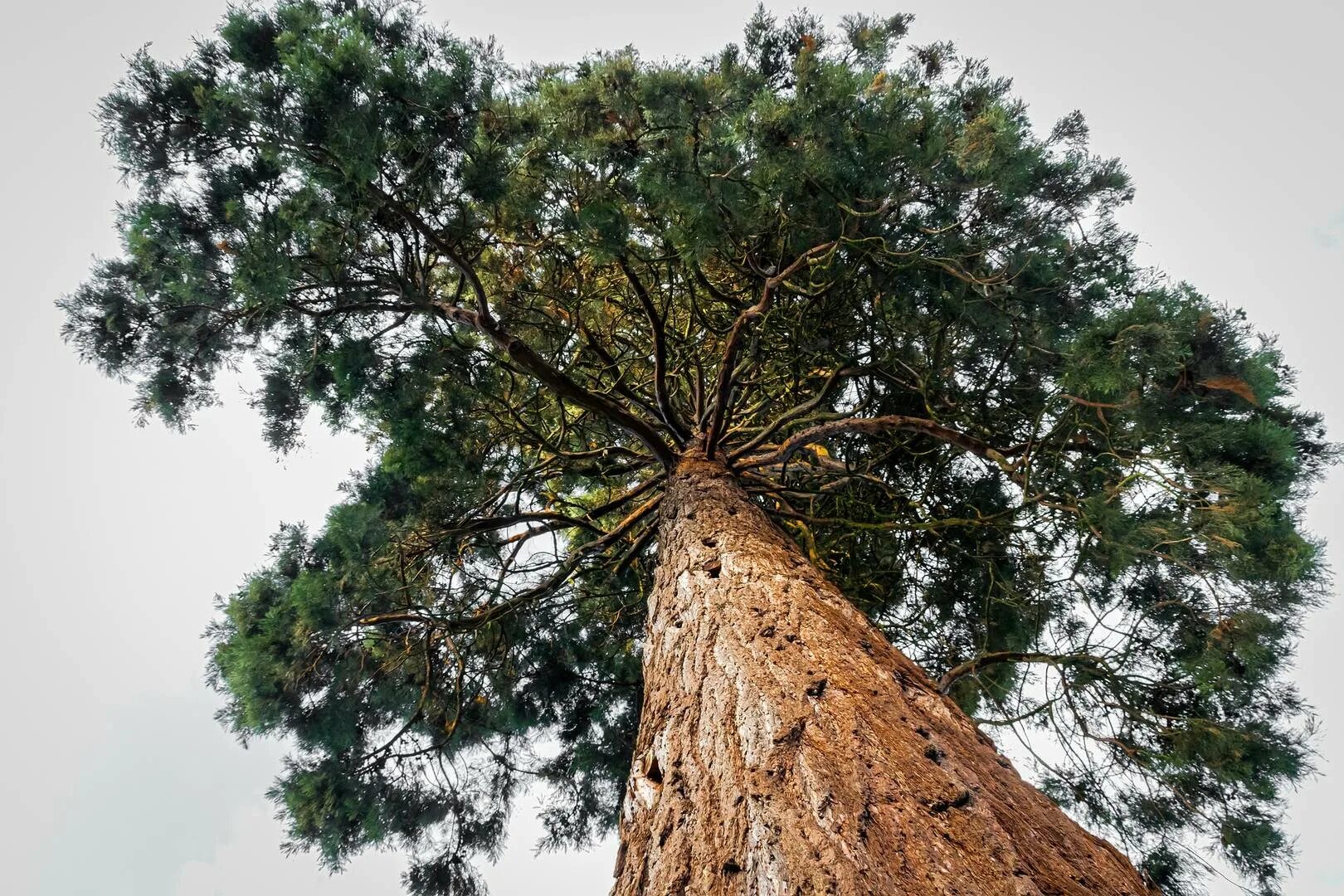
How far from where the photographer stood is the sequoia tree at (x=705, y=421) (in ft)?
8.22

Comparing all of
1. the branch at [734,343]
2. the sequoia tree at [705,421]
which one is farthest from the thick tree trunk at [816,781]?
the branch at [734,343]

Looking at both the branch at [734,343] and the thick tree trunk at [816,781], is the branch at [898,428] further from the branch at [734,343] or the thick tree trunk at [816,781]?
the thick tree trunk at [816,781]

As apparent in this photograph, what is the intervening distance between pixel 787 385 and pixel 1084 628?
230cm

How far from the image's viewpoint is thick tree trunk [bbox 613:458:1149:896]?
108cm

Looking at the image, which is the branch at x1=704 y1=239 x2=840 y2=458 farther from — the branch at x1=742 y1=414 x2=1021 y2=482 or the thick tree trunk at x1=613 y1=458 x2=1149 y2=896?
the thick tree trunk at x1=613 y1=458 x2=1149 y2=896

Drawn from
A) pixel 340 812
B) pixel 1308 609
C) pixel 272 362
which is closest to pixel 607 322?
pixel 272 362

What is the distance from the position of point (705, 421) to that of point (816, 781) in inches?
116

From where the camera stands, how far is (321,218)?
2.92m

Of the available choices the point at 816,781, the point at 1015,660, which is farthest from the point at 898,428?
the point at 816,781

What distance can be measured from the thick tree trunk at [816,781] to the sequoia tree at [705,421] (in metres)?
0.02

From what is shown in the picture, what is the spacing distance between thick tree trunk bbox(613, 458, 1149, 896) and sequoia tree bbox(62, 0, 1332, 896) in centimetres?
2

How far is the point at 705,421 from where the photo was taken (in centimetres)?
412

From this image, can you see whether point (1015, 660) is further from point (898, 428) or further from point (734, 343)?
point (734, 343)

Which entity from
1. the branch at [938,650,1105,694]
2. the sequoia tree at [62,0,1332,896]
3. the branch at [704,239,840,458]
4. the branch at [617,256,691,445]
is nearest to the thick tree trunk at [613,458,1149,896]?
the sequoia tree at [62,0,1332,896]
